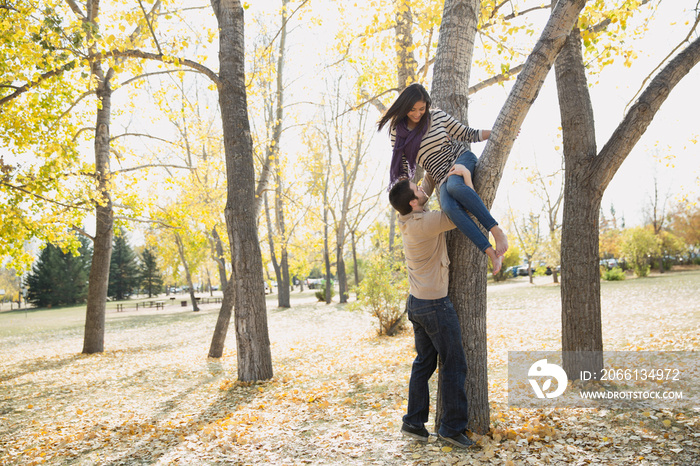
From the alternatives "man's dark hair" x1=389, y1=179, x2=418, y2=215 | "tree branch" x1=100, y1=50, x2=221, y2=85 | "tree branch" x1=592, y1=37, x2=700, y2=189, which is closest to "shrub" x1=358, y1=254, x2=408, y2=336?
"tree branch" x1=100, y1=50, x2=221, y2=85

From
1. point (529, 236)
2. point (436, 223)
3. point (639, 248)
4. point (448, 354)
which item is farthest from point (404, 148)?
point (529, 236)

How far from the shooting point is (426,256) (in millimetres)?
3215

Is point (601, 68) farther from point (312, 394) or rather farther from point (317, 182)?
point (317, 182)

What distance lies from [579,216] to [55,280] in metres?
44.3

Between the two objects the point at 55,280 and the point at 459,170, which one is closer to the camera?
the point at 459,170

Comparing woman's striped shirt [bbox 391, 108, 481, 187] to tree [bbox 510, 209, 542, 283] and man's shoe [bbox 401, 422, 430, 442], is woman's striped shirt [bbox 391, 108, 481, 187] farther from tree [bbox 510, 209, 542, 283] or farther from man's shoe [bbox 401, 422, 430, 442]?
tree [bbox 510, 209, 542, 283]

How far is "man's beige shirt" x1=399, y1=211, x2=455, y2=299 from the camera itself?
3139 mm

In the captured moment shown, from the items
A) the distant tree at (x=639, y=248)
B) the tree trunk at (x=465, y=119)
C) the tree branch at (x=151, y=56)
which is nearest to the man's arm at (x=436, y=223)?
the tree trunk at (x=465, y=119)

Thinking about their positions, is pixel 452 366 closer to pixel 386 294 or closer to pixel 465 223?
pixel 465 223

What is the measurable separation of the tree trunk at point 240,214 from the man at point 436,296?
3731mm

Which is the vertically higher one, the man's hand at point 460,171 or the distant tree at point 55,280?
the man's hand at point 460,171

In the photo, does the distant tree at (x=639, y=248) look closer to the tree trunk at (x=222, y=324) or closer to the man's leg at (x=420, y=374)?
the tree trunk at (x=222, y=324)

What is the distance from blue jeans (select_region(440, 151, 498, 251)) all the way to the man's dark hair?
302 mm

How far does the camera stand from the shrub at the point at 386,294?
34.3ft
